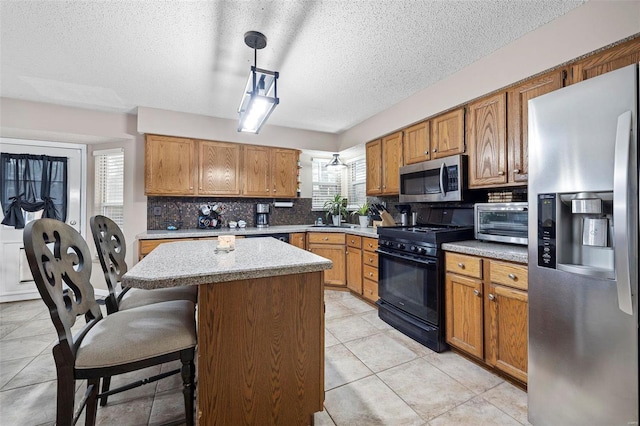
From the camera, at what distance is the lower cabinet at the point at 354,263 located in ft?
11.7

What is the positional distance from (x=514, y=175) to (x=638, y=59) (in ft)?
2.89

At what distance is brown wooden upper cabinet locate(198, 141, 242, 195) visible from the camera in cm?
384

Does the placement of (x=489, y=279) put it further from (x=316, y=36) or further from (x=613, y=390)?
(x=316, y=36)

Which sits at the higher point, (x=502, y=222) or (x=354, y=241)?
(x=502, y=222)

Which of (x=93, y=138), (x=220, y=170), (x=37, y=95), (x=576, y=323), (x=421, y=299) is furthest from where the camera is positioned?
(x=220, y=170)

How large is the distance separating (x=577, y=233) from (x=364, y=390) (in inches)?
59.6

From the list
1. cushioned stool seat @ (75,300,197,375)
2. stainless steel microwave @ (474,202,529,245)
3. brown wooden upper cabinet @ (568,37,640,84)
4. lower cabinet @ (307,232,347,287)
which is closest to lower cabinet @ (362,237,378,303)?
lower cabinet @ (307,232,347,287)

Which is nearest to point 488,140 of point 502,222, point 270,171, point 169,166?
point 502,222

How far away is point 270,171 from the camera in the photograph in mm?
4242

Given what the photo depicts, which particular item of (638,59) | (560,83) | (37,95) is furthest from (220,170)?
(638,59)

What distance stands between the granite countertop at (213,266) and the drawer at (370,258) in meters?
1.75

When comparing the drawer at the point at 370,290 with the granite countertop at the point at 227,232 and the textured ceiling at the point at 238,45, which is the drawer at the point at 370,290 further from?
the textured ceiling at the point at 238,45

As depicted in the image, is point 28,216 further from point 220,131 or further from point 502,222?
point 502,222

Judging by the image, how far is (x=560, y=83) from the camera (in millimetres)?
1922
